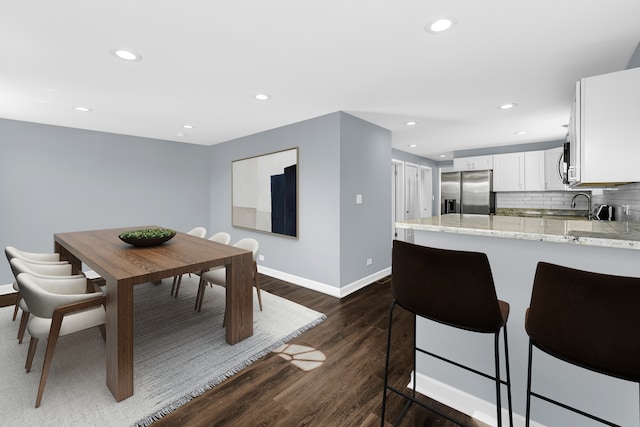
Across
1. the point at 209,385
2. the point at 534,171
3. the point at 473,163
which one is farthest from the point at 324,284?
the point at 534,171

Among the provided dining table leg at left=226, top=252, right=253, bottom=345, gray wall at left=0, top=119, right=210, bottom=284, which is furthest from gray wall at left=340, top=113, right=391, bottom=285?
gray wall at left=0, top=119, right=210, bottom=284

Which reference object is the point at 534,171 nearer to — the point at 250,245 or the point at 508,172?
the point at 508,172

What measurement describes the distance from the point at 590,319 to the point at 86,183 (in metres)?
5.79

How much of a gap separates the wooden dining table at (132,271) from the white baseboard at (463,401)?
1.47m

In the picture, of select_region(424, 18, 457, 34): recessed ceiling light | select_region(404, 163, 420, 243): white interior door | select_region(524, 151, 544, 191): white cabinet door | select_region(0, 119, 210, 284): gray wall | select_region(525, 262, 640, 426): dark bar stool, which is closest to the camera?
select_region(525, 262, 640, 426): dark bar stool

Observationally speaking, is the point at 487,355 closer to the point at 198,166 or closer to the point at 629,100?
the point at 629,100

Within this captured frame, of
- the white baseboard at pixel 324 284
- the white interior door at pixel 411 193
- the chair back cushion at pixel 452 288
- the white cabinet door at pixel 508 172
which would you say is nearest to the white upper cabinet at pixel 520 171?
the white cabinet door at pixel 508 172

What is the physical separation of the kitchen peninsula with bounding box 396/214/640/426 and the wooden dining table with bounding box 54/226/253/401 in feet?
4.75

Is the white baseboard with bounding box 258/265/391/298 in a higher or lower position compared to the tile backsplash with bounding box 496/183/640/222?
lower

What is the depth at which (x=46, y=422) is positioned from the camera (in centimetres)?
163

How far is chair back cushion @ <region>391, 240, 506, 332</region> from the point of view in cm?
117

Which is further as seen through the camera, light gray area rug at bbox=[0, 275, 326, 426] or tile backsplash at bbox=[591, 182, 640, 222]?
tile backsplash at bbox=[591, 182, 640, 222]

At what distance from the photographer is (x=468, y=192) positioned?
591 centimetres

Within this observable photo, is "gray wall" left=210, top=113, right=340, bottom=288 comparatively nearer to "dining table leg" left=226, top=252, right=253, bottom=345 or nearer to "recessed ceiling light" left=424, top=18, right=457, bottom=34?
"dining table leg" left=226, top=252, right=253, bottom=345
